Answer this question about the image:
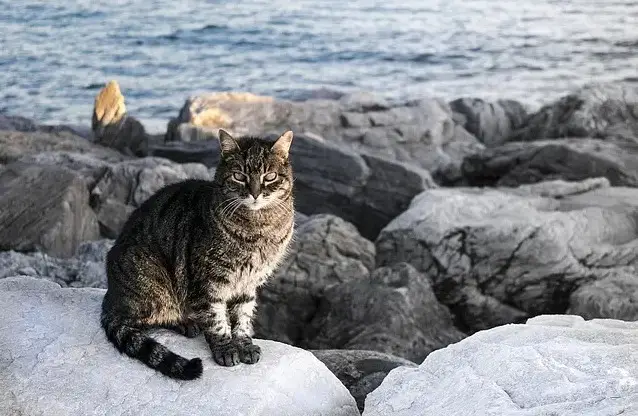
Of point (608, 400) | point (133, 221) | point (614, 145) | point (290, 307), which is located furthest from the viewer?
point (614, 145)

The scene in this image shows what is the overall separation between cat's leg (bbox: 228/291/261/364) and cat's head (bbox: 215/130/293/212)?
1.88ft

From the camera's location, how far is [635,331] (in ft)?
16.6

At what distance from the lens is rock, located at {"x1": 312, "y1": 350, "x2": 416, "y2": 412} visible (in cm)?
609

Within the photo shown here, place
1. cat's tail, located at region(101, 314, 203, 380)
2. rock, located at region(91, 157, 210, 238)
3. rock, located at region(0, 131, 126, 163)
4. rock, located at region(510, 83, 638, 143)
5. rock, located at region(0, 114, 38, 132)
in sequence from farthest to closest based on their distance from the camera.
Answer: rock, located at region(510, 83, 638, 143)
rock, located at region(0, 114, 38, 132)
rock, located at region(0, 131, 126, 163)
rock, located at region(91, 157, 210, 238)
cat's tail, located at region(101, 314, 203, 380)

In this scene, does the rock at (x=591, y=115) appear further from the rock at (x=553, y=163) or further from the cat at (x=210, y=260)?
the cat at (x=210, y=260)

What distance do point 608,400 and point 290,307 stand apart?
5.62 meters

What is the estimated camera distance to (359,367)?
6.34 m

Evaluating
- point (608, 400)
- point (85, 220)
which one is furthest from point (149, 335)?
point (85, 220)

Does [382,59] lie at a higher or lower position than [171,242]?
lower

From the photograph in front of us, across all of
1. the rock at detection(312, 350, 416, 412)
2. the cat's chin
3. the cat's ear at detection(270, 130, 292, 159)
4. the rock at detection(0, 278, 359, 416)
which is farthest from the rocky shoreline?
the cat's ear at detection(270, 130, 292, 159)

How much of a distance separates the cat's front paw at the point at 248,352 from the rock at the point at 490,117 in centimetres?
1132

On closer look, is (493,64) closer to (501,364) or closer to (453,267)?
(453,267)

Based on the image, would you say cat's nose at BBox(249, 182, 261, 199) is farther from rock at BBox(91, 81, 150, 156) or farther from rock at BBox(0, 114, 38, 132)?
rock at BBox(91, 81, 150, 156)

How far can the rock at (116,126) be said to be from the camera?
45.2 ft
